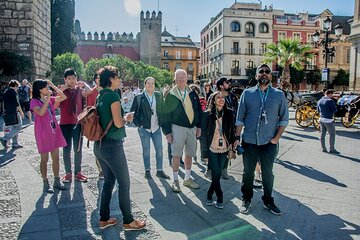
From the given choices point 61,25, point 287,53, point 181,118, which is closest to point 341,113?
point 181,118

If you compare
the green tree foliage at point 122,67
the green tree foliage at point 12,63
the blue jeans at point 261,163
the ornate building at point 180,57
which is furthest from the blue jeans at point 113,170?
the ornate building at point 180,57

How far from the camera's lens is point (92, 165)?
696 centimetres

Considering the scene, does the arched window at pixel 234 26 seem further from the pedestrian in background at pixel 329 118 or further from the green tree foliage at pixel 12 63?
the pedestrian in background at pixel 329 118

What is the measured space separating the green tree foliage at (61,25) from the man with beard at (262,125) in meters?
36.7

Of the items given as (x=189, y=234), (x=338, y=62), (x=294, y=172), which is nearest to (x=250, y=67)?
(x=338, y=62)

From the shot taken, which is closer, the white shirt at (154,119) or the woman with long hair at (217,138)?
the woman with long hair at (217,138)

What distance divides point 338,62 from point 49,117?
5372 cm

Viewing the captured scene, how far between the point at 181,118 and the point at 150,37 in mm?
60716

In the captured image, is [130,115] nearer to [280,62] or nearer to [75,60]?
[75,60]

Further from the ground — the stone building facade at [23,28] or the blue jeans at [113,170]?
the stone building facade at [23,28]

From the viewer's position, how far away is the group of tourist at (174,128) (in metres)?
3.78

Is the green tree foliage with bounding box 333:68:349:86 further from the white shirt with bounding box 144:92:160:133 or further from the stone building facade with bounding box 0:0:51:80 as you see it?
the white shirt with bounding box 144:92:160:133

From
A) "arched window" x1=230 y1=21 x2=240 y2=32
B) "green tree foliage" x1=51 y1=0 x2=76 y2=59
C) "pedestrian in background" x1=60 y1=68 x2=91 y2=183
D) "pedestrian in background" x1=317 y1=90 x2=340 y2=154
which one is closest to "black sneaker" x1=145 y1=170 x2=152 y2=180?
"pedestrian in background" x1=60 y1=68 x2=91 y2=183

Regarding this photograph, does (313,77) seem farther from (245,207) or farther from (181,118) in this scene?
(245,207)
